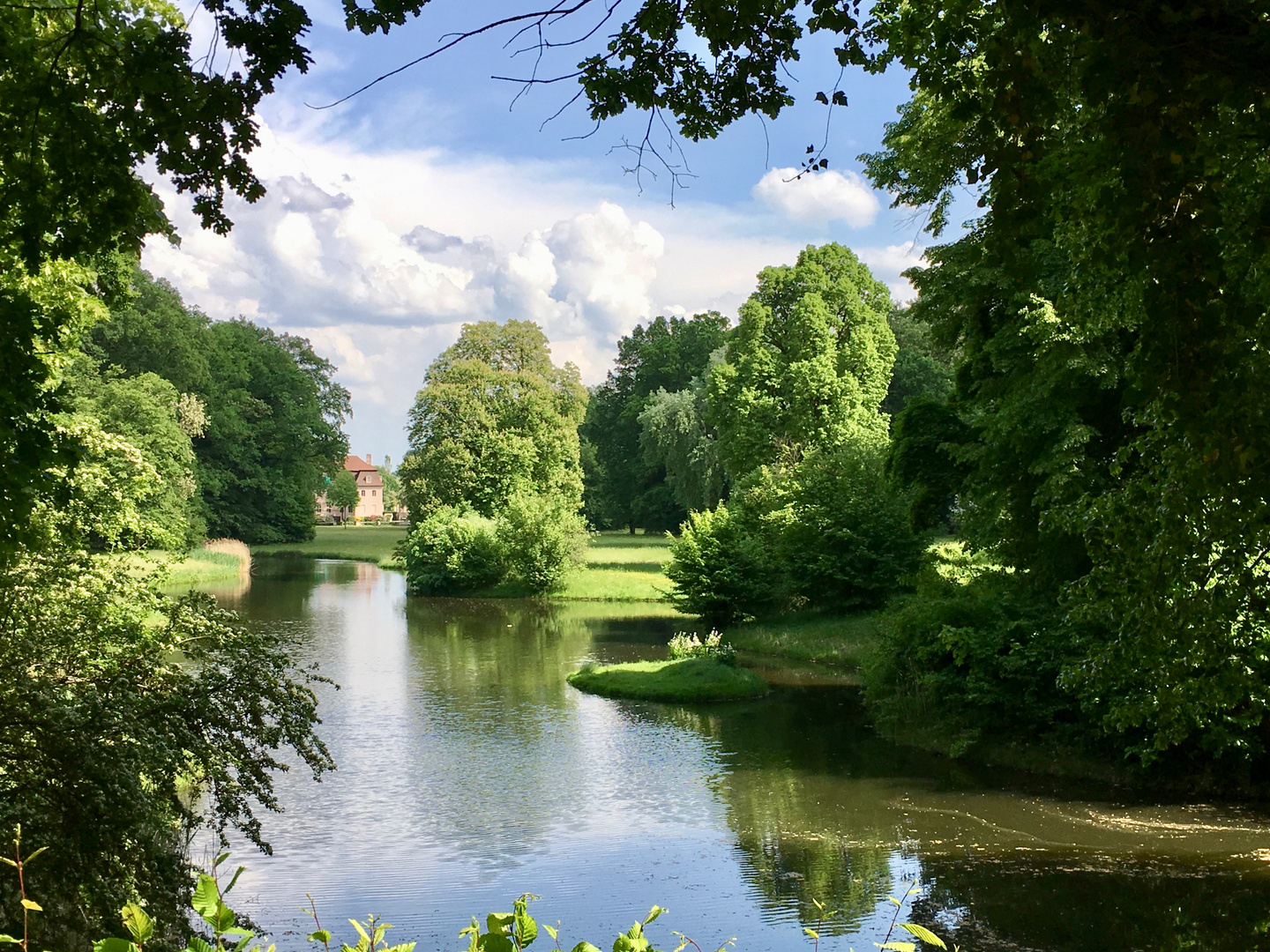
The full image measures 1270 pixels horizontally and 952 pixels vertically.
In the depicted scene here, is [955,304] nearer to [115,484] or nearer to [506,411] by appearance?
[115,484]

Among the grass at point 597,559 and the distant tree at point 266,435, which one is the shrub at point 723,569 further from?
the distant tree at point 266,435

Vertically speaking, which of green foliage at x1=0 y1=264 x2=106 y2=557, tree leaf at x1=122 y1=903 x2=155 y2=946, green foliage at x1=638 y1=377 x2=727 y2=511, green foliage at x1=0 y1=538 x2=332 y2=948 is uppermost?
green foliage at x1=638 y1=377 x2=727 y2=511

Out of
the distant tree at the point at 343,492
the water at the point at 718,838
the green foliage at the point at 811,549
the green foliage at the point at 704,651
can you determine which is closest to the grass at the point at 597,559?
the green foliage at the point at 811,549

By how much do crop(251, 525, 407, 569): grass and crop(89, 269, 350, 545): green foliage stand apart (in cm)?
139

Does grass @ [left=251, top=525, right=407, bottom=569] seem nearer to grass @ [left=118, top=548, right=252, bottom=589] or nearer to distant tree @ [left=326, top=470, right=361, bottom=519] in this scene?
grass @ [left=118, top=548, right=252, bottom=589]

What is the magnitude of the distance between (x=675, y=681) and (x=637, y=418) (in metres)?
40.7

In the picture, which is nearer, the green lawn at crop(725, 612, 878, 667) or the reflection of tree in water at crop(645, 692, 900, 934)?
the reflection of tree in water at crop(645, 692, 900, 934)

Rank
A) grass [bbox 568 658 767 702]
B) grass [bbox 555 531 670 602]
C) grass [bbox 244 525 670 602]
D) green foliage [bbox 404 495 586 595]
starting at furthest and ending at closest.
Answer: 1. green foliage [bbox 404 495 586 595]
2. grass [bbox 244 525 670 602]
3. grass [bbox 555 531 670 602]
4. grass [bbox 568 658 767 702]

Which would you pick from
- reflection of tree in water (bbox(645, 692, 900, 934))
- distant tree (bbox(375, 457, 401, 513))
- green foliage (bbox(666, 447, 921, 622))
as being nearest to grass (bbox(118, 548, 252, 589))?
green foliage (bbox(666, 447, 921, 622))

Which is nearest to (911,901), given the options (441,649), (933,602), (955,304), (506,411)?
(933,602)

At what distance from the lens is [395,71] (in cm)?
511

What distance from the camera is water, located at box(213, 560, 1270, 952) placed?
10.3 m

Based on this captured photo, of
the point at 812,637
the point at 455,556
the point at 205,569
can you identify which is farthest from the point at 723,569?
the point at 205,569

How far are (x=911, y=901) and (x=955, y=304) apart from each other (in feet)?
33.3
